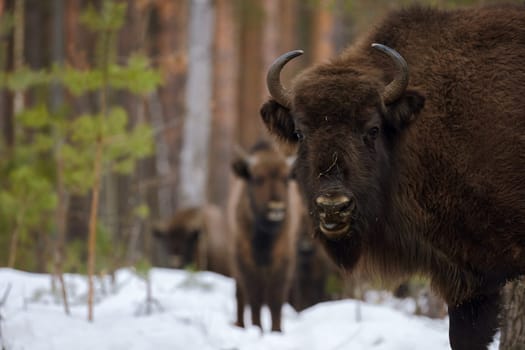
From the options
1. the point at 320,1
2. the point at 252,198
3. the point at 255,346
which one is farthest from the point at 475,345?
the point at 320,1

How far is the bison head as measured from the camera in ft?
14.2

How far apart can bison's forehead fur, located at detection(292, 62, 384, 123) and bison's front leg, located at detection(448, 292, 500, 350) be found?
1389 millimetres

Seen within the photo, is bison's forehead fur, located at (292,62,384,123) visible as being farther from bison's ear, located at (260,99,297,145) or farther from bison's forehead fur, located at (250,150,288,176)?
→ bison's forehead fur, located at (250,150,288,176)

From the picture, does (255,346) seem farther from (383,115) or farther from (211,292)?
(211,292)

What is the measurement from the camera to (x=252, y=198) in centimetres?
911

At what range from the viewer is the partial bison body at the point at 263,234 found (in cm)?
854

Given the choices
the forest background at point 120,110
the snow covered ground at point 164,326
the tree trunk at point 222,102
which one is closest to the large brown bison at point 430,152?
the snow covered ground at point 164,326

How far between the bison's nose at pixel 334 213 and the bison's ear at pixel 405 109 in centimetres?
62

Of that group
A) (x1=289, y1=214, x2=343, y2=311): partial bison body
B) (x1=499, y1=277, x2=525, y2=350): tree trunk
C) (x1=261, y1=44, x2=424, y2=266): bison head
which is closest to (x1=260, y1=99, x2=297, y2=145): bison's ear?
(x1=261, y1=44, x2=424, y2=266): bison head

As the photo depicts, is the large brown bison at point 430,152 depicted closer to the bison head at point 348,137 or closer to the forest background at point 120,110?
the bison head at point 348,137

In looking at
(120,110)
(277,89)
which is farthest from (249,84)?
(277,89)

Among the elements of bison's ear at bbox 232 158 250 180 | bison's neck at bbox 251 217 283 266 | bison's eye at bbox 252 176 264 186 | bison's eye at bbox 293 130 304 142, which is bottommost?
bison's neck at bbox 251 217 283 266

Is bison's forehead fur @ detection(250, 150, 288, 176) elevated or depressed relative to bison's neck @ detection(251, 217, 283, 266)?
elevated

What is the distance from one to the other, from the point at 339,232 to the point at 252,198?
4754 mm
